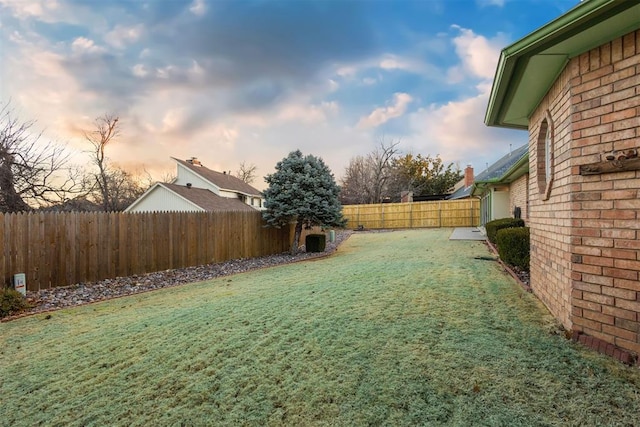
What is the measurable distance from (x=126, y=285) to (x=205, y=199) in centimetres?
1458

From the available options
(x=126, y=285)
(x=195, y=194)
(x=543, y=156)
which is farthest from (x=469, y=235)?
(x=195, y=194)

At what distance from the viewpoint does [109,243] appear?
7938mm

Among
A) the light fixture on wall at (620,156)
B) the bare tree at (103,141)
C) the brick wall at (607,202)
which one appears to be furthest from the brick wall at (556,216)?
the bare tree at (103,141)

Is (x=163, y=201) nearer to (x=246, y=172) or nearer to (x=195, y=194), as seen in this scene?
(x=195, y=194)

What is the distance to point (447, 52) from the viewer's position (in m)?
9.79

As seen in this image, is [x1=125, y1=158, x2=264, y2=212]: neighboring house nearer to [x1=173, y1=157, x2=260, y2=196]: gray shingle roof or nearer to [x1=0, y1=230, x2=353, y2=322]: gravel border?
[x1=173, y1=157, x2=260, y2=196]: gray shingle roof

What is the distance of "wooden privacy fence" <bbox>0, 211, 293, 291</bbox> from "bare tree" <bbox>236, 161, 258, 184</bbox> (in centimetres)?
3420

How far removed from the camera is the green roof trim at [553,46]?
7.90 feet

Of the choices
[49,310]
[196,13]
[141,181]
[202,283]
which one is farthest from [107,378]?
[141,181]

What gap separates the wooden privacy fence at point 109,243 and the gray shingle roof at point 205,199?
9.52m

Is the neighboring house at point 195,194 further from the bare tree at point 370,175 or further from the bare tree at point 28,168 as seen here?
A: the bare tree at point 370,175

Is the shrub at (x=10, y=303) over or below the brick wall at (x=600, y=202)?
below

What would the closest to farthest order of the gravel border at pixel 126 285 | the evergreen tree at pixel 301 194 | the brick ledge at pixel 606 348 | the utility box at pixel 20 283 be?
the brick ledge at pixel 606 348 → the gravel border at pixel 126 285 → the utility box at pixel 20 283 → the evergreen tree at pixel 301 194

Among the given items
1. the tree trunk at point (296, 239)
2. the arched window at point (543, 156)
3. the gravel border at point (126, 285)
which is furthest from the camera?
the tree trunk at point (296, 239)
